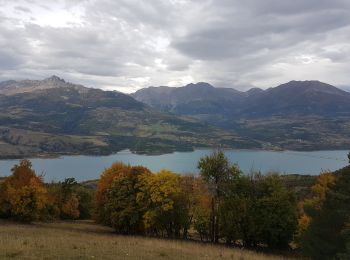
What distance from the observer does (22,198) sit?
61844mm

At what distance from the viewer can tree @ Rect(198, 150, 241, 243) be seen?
55125mm

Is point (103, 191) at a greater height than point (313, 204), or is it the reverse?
point (313, 204)

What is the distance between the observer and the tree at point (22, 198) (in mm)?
61250

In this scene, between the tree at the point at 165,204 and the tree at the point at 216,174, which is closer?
the tree at the point at 216,174

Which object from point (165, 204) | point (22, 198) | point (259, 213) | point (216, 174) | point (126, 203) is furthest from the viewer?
point (126, 203)

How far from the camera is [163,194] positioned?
62625 mm

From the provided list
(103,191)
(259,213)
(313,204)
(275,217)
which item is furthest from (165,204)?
(313,204)

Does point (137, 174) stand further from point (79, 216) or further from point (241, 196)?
point (79, 216)

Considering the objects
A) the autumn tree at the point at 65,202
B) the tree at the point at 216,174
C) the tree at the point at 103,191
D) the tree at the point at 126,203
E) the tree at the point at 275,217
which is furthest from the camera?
the autumn tree at the point at 65,202

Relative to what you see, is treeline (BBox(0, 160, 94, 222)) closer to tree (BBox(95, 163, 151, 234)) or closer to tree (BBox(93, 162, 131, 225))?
tree (BBox(93, 162, 131, 225))

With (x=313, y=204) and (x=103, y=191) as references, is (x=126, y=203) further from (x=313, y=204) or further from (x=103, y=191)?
(x=313, y=204)

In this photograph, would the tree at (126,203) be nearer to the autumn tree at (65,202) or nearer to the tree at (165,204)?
the tree at (165,204)

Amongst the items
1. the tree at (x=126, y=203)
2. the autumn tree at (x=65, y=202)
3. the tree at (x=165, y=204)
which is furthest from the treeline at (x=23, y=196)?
the tree at (x=165, y=204)

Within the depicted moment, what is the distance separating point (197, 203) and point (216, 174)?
36.8 feet
